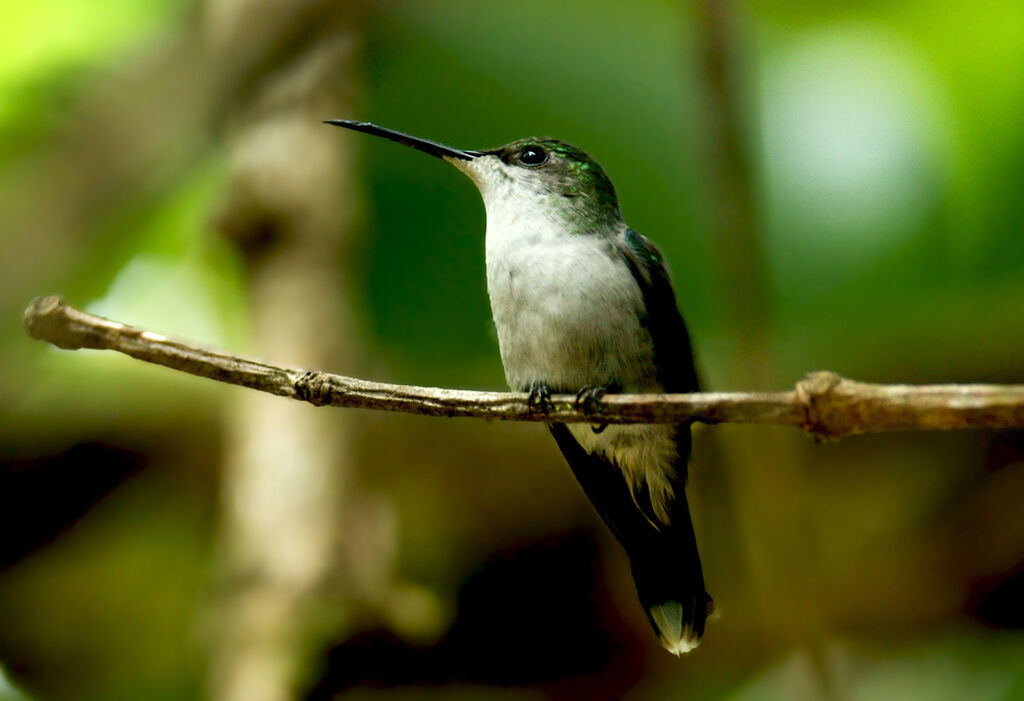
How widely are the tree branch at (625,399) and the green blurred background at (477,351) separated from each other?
867 millimetres

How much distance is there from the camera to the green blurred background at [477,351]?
11.1 ft

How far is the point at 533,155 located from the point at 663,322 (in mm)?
665

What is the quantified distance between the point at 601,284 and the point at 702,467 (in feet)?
2.10

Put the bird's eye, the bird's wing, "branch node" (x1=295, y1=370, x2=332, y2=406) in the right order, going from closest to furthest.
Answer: "branch node" (x1=295, y1=370, x2=332, y2=406) < the bird's wing < the bird's eye

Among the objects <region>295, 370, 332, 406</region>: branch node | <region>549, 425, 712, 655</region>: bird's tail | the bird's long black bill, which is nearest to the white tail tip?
<region>549, 425, 712, 655</region>: bird's tail

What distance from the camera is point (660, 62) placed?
12.3ft

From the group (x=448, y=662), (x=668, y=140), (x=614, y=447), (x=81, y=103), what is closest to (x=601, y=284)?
(x=614, y=447)

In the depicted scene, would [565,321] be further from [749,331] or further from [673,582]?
[749,331]

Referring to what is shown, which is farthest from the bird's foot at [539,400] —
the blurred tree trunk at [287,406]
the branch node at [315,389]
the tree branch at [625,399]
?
the blurred tree trunk at [287,406]

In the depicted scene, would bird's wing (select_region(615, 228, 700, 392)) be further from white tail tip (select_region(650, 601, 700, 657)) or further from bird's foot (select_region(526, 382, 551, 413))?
white tail tip (select_region(650, 601, 700, 657))

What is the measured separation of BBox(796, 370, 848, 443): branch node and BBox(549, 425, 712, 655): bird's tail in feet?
2.38

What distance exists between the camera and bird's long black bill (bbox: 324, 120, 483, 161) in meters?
2.21

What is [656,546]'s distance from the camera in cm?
235

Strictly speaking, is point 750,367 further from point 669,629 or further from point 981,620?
point 981,620
